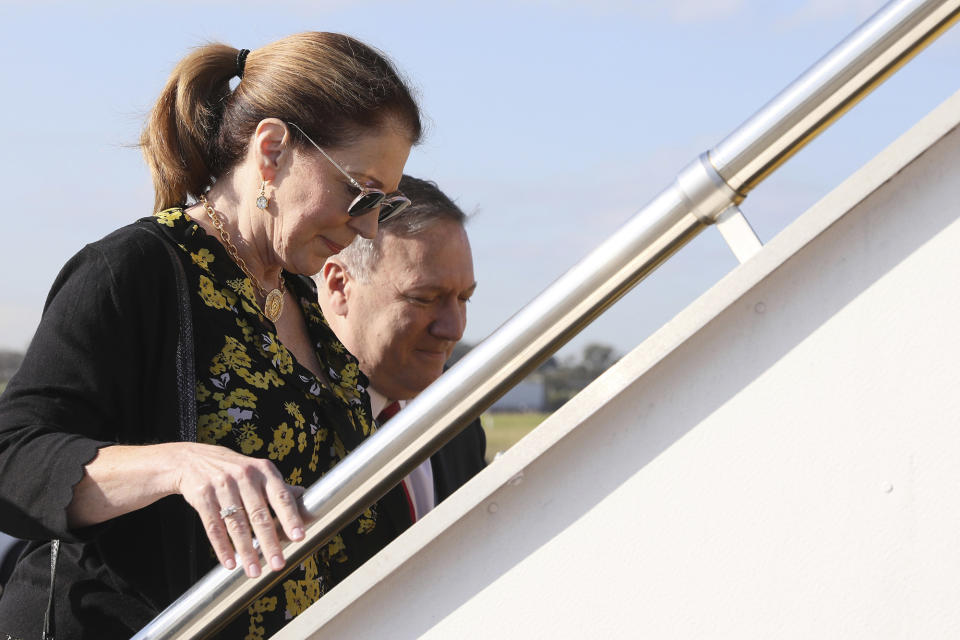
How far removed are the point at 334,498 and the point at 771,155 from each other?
655 mm

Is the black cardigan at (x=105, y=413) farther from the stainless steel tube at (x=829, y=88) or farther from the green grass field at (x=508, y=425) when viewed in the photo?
the green grass field at (x=508, y=425)

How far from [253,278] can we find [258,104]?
0.38 metres

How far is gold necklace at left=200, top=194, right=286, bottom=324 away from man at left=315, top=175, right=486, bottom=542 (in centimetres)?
90

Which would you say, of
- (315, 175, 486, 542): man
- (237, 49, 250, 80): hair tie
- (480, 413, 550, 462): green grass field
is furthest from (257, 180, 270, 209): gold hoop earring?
(480, 413, 550, 462): green grass field

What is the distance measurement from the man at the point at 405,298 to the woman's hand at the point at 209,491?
5.54ft

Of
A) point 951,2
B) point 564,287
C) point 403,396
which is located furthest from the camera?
point 403,396

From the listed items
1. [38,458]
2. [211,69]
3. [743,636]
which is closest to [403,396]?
[211,69]

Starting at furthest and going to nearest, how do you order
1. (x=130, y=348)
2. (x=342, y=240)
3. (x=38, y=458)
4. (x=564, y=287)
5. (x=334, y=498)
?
(x=342, y=240)
(x=130, y=348)
(x=38, y=458)
(x=334, y=498)
(x=564, y=287)

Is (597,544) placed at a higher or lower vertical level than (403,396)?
higher

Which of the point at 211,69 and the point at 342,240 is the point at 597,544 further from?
the point at 211,69

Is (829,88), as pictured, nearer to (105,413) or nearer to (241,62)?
(105,413)

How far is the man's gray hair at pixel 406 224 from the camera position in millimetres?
3482

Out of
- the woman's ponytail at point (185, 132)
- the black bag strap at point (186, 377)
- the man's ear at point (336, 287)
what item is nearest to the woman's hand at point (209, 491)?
the black bag strap at point (186, 377)

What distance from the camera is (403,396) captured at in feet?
11.4
